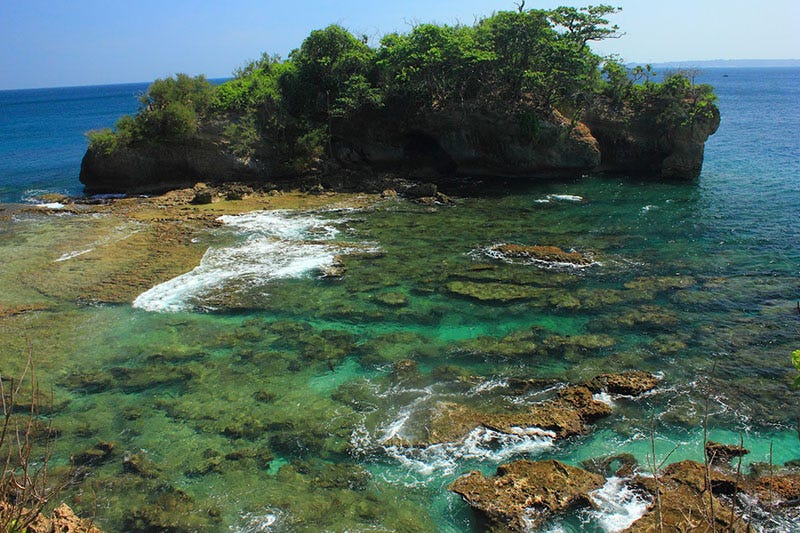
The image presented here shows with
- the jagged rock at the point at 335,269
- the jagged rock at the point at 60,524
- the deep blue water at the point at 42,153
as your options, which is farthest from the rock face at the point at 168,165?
the jagged rock at the point at 60,524

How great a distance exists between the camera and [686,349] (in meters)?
14.1

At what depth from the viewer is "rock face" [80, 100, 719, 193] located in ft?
108

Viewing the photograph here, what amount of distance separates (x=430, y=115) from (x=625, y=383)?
24.8 metres

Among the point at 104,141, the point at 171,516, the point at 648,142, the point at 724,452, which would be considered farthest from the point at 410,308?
the point at 104,141

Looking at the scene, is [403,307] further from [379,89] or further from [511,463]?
[379,89]

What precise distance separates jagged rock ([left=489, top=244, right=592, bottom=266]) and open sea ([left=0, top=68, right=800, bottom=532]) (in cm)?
63

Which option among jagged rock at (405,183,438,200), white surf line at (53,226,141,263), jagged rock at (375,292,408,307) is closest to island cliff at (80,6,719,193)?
jagged rock at (405,183,438,200)

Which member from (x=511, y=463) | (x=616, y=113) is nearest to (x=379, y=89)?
(x=616, y=113)

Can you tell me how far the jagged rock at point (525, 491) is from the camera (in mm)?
8953

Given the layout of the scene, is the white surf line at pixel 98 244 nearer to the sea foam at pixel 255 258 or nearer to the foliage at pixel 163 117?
the sea foam at pixel 255 258

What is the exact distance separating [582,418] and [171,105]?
94.8 feet

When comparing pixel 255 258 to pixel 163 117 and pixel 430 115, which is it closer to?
pixel 163 117

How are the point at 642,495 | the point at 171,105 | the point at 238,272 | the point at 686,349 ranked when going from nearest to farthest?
the point at 642,495, the point at 686,349, the point at 238,272, the point at 171,105

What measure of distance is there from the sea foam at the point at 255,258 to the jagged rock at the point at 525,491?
11262 mm
